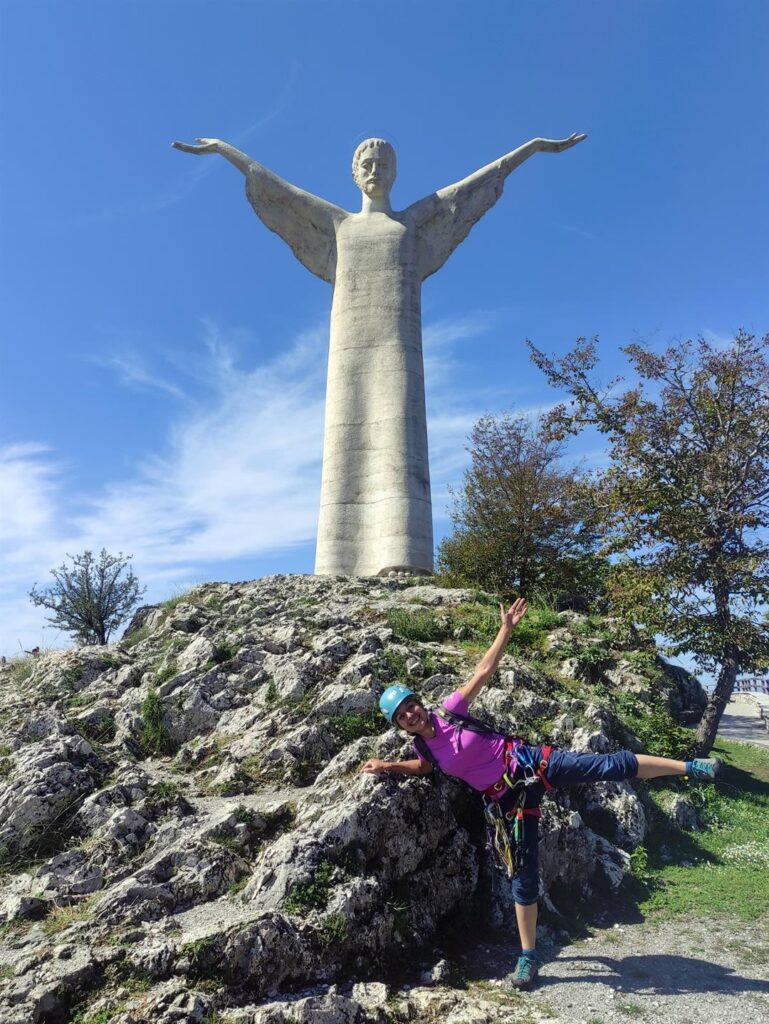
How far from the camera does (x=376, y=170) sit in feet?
56.4

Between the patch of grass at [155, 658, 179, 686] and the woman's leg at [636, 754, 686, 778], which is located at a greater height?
the patch of grass at [155, 658, 179, 686]

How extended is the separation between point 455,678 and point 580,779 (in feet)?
11.3

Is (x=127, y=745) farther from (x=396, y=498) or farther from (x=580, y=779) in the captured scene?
(x=396, y=498)

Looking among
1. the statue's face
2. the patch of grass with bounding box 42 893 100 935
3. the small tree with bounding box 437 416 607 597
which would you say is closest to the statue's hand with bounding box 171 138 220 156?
the statue's face

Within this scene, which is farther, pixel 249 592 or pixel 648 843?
pixel 249 592

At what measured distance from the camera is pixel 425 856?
6145mm

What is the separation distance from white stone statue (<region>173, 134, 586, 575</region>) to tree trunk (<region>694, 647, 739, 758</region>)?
5655 mm

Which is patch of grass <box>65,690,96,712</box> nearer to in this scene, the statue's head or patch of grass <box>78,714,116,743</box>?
patch of grass <box>78,714,116,743</box>

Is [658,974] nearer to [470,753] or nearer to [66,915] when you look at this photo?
[470,753]

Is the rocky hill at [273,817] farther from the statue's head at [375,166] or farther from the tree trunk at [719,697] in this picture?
the statue's head at [375,166]

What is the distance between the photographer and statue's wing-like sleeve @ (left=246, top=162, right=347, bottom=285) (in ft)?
56.6

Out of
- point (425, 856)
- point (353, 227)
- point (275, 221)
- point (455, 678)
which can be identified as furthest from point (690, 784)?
point (275, 221)

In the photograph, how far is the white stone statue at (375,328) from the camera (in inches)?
602

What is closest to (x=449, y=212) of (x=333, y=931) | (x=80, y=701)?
(x=80, y=701)
